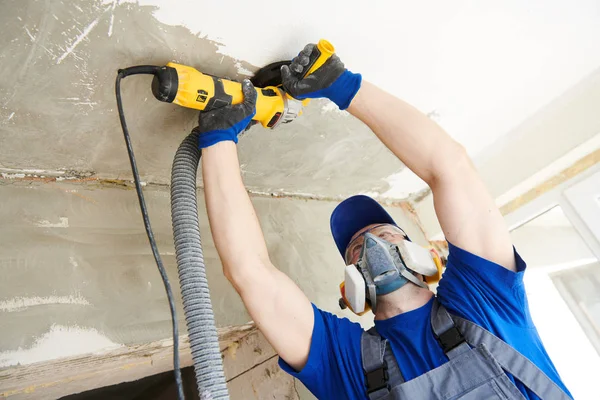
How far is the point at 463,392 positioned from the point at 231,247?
714mm

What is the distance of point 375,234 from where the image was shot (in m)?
1.52

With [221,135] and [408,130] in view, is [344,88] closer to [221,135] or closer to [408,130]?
[408,130]

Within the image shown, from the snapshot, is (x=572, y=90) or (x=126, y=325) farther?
(x=572, y=90)

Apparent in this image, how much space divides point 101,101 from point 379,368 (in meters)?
1.07

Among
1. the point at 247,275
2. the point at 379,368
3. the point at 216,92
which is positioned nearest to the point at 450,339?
the point at 379,368

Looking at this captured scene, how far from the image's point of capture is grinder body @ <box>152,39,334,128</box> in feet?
3.51

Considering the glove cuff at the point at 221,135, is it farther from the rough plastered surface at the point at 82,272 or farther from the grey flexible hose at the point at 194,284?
the rough plastered surface at the point at 82,272

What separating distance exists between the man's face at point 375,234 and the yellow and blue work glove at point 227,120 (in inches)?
22.8

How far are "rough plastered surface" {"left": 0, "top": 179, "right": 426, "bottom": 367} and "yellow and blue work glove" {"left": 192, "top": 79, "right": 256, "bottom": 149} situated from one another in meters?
0.42

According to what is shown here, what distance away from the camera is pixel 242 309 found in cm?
151

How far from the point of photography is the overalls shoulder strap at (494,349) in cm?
104

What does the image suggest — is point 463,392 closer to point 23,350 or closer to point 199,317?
point 199,317

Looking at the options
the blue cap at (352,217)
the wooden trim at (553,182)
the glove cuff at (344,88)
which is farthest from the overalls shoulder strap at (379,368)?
the wooden trim at (553,182)

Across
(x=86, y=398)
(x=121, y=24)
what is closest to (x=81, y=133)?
(x=121, y=24)
